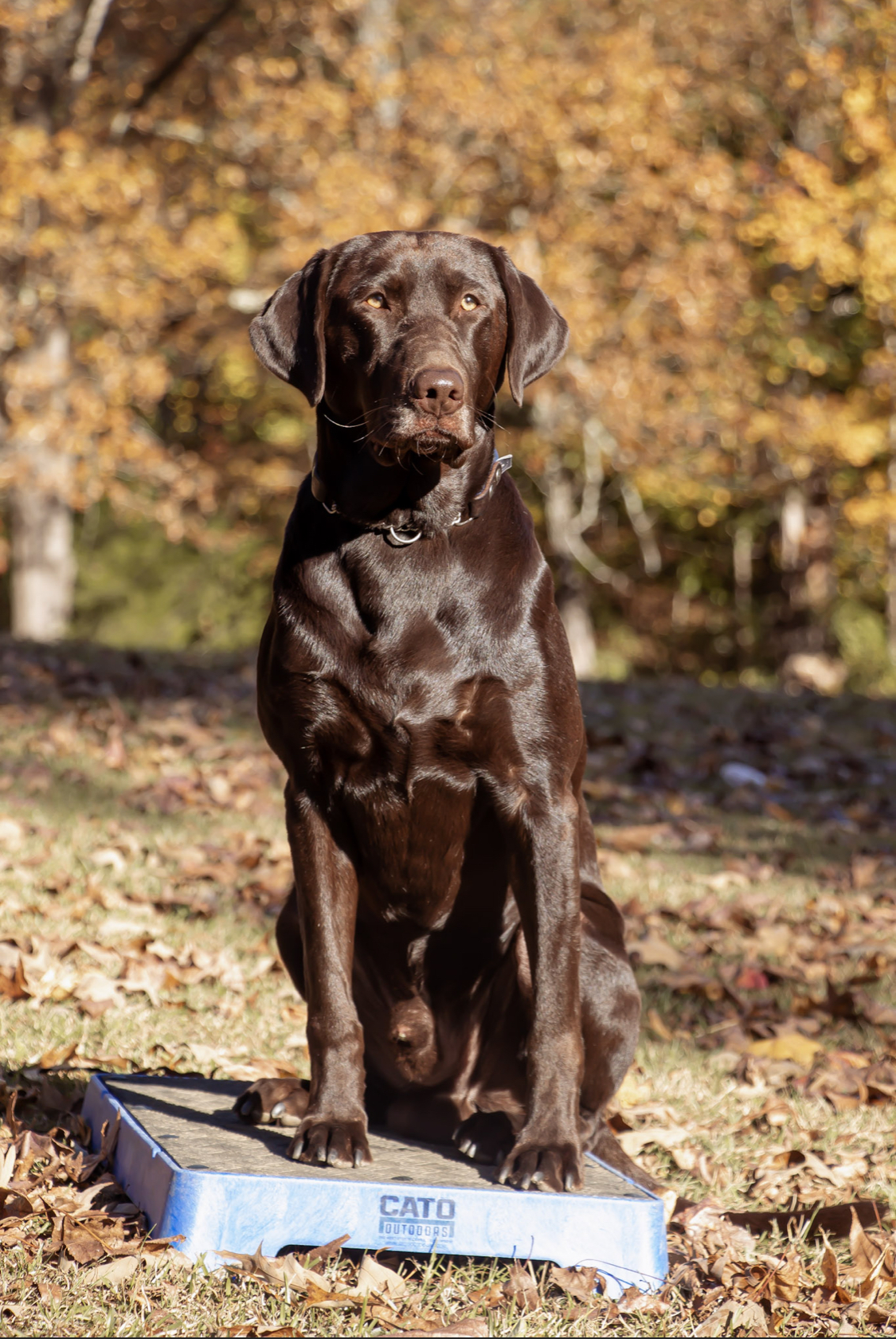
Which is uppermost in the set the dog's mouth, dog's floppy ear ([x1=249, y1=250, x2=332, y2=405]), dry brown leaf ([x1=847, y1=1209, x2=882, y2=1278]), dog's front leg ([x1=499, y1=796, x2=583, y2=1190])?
dog's floppy ear ([x1=249, y1=250, x2=332, y2=405])

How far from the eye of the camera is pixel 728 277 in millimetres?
19188

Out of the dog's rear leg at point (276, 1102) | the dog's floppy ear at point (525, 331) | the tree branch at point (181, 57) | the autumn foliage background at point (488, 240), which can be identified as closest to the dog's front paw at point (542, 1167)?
the dog's rear leg at point (276, 1102)

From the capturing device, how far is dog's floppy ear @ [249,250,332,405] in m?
3.07

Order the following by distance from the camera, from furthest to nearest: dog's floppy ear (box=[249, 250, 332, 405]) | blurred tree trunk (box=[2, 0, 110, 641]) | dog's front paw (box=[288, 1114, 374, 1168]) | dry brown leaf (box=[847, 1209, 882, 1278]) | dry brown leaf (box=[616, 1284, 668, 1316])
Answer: blurred tree trunk (box=[2, 0, 110, 641]) → dog's floppy ear (box=[249, 250, 332, 405]) → dry brown leaf (box=[847, 1209, 882, 1278]) → dog's front paw (box=[288, 1114, 374, 1168]) → dry brown leaf (box=[616, 1284, 668, 1316])

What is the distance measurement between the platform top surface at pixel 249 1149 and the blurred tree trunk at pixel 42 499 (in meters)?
13.2

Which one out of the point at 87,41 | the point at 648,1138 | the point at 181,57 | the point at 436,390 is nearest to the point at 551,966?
the point at 648,1138

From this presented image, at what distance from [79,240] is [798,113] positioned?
11.8 meters

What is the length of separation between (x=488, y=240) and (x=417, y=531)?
15.3 m

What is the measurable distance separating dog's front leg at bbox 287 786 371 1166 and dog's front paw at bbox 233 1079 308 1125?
0.58 ft

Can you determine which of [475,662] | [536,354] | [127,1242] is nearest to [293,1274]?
[127,1242]

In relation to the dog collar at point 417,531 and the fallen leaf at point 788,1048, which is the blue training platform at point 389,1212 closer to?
the dog collar at point 417,531

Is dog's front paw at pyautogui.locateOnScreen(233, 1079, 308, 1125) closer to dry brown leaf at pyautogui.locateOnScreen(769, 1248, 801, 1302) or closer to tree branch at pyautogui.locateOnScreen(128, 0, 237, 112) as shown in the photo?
dry brown leaf at pyautogui.locateOnScreen(769, 1248, 801, 1302)

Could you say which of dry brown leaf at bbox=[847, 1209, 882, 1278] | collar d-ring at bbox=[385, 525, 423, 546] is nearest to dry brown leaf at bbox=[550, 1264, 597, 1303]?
dry brown leaf at bbox=[847, 1209, 882, 1278]

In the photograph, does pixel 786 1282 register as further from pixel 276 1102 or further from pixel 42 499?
pixel 42 499
